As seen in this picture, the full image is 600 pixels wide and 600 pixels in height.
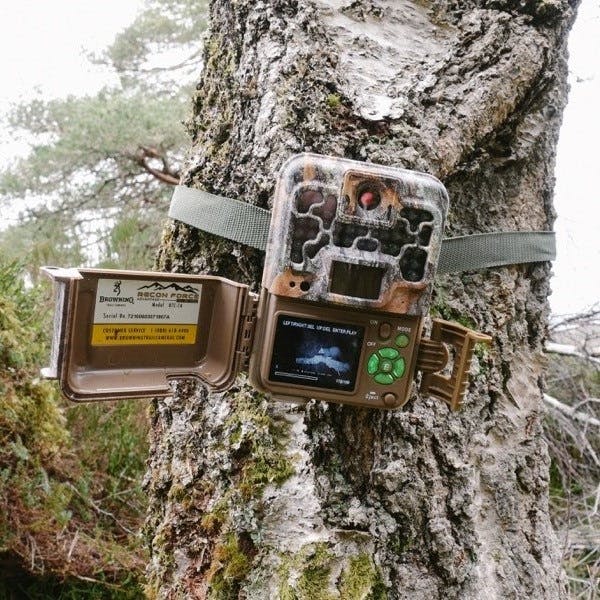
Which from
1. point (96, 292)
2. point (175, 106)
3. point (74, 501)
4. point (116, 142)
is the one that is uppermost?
point (175, 106)

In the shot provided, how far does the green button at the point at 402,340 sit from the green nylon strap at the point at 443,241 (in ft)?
0.50

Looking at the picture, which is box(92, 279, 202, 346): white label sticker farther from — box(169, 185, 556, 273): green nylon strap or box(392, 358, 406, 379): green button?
box(392, 358, 406, 379): green button

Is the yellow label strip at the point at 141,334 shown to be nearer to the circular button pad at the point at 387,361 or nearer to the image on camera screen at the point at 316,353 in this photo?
the image on camera screen at the point at 316,353

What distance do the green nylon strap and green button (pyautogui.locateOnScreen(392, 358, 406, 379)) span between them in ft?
0.56

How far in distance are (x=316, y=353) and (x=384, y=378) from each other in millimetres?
89

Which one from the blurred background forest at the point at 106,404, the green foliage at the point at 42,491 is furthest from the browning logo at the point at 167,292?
the green foliage at the point at 42,491

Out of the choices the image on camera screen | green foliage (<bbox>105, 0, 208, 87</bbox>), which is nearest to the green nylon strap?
the image on camera screen

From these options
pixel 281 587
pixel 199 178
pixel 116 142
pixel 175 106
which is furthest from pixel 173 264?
pixel 175 106

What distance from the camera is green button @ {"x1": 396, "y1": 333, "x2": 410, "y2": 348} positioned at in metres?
0.74

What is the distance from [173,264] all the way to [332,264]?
303mm

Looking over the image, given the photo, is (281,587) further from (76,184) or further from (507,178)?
(76,184)

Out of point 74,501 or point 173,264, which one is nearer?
point 173,264

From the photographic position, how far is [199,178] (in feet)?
2.90

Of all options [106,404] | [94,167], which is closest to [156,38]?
[94,167]
